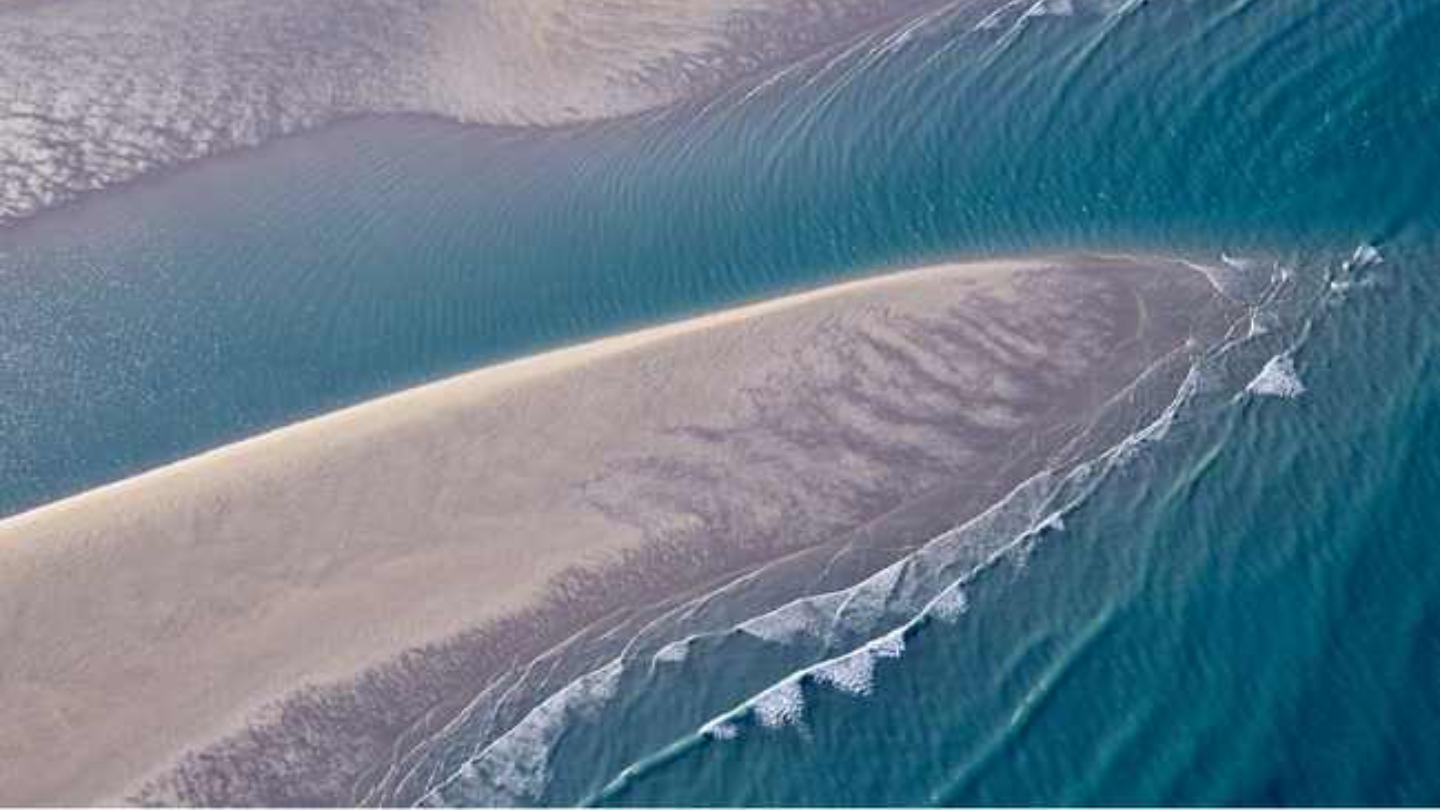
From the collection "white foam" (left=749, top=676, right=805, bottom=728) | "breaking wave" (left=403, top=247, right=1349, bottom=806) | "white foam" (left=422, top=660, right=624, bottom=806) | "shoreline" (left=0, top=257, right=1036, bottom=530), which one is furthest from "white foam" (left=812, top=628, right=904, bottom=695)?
"shoreline" (left=0, top=257, right=1036, bottom=530)

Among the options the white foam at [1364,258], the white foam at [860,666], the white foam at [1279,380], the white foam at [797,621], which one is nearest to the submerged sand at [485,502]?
the white foam at [797,621]

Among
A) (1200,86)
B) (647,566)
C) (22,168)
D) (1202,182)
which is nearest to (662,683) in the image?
(647,566)

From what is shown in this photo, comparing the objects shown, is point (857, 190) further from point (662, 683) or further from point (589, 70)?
point (662, 683)

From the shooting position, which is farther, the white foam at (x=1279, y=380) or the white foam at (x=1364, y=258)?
the white foam at (x=1364, y=258)

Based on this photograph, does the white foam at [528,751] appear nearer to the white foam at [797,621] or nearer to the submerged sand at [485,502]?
the submerged sand at [485,502]

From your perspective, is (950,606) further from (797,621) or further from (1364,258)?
(1364,258)

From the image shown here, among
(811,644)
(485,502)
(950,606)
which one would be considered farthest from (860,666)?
(485,502)
